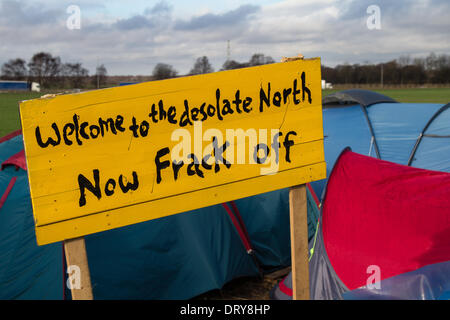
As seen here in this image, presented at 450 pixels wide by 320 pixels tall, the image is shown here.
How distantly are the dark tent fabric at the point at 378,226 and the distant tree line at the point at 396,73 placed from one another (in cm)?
6170

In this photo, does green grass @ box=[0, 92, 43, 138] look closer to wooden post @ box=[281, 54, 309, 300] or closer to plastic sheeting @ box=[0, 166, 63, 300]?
plastic sheeting @ box=[0, 166, 63, 300]

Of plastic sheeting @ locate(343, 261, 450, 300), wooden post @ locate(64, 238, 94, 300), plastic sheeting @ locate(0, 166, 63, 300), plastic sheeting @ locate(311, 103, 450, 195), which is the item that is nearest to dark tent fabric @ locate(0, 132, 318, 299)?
plastic sheeting @ locate(0, 166, 63, 300)

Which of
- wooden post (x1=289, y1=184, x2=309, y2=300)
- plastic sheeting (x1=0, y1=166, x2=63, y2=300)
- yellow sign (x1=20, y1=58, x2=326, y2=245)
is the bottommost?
plastic sheeting (x1=0, y1=166, x2=63, y2=300)

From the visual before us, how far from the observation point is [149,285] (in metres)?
3.93

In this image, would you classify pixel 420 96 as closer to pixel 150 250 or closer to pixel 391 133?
pixel 391 133

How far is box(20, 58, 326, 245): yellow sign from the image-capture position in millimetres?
1611

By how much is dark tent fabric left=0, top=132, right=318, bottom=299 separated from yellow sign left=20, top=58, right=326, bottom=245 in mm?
2157

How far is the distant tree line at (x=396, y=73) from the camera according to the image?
63.2 m

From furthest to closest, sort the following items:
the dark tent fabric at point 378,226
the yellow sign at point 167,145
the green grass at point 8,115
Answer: the green grass at point 8,115 → the dark tent fabric at point 378,226 → the yellow sign at point 167,145

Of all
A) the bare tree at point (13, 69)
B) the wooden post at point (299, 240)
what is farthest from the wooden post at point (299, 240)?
the bare tree at point (13, 69)

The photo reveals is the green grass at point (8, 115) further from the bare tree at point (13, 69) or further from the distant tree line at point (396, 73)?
the distant tree line at point (396, 73)
